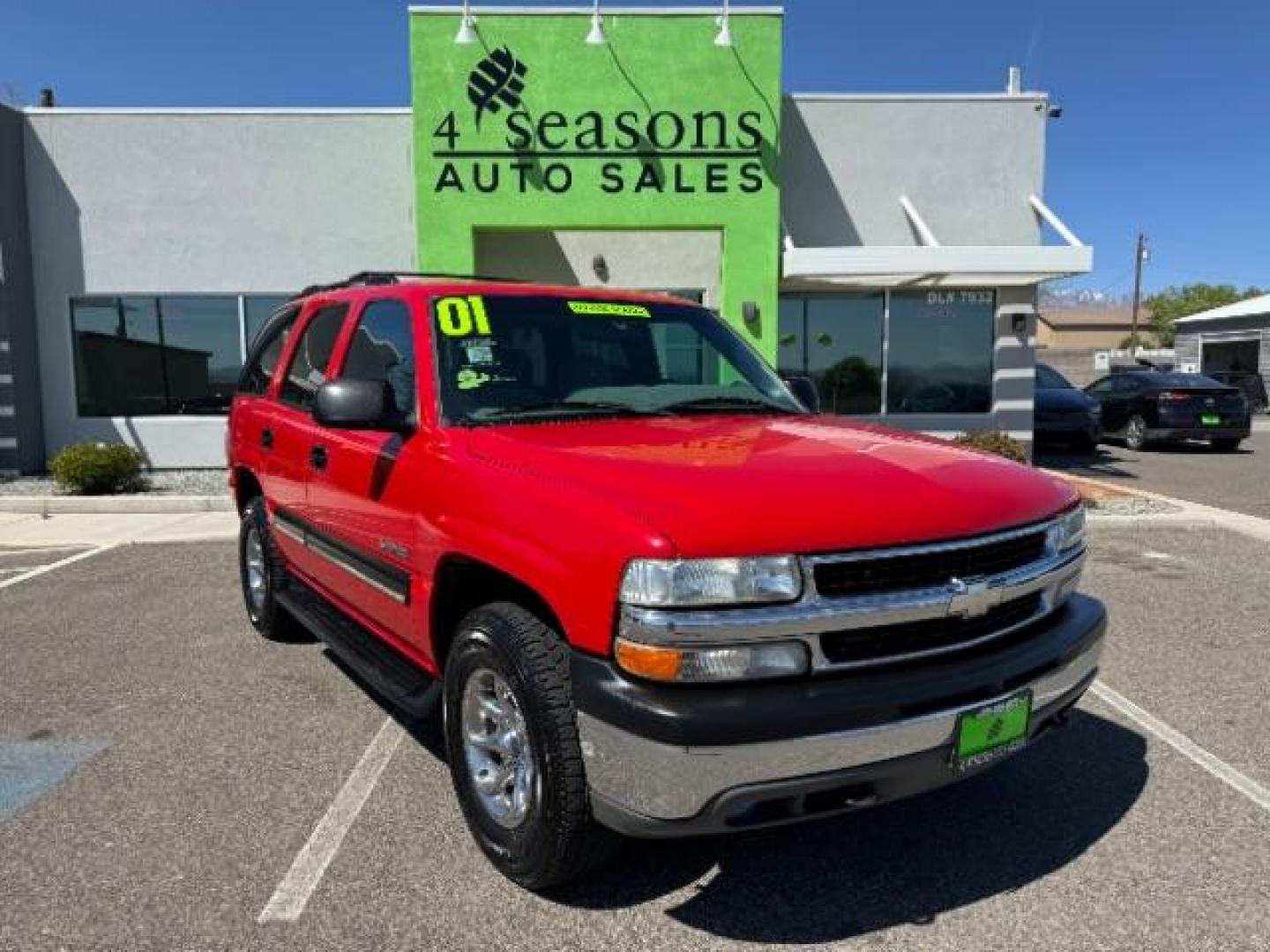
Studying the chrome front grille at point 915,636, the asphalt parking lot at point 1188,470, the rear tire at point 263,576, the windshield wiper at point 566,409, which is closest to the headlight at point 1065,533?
the chrome front grille at point 915,636

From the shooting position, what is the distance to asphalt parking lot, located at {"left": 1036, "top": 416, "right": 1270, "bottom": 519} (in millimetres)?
11086

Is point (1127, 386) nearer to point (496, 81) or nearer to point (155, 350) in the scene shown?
point (496, 81)

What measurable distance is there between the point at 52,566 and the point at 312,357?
4.52 meters

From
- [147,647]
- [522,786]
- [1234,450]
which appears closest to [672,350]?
[522,786]

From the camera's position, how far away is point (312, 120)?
12.3m

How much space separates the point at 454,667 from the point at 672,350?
5.80ft

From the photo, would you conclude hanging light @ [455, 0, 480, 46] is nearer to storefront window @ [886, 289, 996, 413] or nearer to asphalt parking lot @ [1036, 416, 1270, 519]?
storefront window @ [886, 289, 996, 413]

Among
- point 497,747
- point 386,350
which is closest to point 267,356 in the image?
point 386,350

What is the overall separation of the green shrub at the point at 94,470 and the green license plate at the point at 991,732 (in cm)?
1041

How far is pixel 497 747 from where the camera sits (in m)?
2.86

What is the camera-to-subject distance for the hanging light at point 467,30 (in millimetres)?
11062

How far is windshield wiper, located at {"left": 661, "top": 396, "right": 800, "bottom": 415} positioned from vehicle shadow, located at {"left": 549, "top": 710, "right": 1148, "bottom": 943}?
1.57 m

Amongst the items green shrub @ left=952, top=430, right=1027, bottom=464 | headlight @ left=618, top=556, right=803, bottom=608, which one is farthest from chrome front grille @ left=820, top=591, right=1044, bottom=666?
green shrub @ left=952, top=430, right=1027, bottom=464

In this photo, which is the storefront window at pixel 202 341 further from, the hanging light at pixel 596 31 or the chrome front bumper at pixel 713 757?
the chrome front bumper at pixel 713 757
